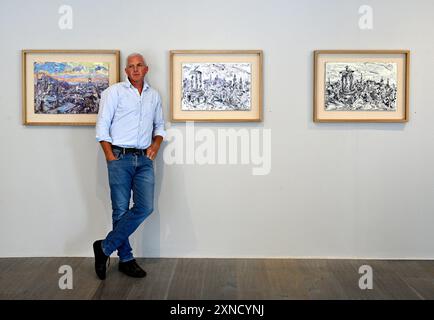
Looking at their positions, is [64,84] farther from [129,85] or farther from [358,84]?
[358,84]

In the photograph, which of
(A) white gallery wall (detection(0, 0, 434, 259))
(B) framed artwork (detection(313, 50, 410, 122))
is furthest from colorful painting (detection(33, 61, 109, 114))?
(B) framed artwork (detection(313, 50, 410, 122))

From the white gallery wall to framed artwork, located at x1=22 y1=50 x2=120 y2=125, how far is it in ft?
0.28

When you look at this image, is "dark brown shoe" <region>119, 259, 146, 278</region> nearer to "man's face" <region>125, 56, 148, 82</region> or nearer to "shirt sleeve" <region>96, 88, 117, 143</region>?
"shirt sleeve" <region>96, 88, 117, 143</region>

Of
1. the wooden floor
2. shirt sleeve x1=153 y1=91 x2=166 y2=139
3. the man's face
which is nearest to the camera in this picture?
the wooden floor

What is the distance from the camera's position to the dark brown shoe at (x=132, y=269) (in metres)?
3.81

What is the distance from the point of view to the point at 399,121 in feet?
13.7

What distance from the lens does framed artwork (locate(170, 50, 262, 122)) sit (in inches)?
165

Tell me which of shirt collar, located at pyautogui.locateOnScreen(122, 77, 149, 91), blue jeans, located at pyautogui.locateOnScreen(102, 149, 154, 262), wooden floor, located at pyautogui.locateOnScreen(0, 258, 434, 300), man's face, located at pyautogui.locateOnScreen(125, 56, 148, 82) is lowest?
wooden floor, located at pyautogui.locateOnScreen(0, 258, 434, 300)

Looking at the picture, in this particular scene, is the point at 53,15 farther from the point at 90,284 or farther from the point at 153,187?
the point at 90,284

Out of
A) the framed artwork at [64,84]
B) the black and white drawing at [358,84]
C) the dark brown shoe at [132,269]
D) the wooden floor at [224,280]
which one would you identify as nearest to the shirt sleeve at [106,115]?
the framed artwork at [64,84]

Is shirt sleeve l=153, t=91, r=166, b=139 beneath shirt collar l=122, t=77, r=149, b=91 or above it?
beneath
